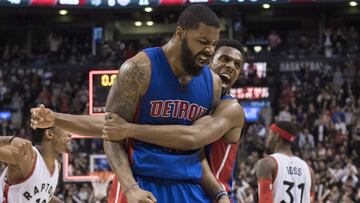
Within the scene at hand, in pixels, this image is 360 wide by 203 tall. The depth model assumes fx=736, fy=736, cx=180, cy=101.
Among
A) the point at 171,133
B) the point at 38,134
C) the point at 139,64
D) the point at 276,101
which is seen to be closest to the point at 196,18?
the point at 139,64

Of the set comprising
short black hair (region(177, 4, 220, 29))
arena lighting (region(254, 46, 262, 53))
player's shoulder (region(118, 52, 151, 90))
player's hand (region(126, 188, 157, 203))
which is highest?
arena lighting (region(254, 46, 262, 53))

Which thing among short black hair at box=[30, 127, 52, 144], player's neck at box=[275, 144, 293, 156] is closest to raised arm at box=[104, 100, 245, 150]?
short black hair at box=[30, 127, 52, 144]

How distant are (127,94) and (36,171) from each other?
260 cm

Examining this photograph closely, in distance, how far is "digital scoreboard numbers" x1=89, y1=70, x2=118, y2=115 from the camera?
11773 mm

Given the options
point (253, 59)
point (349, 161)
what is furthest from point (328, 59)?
point (349, 161)

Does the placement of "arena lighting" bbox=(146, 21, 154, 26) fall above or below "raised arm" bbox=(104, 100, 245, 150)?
above

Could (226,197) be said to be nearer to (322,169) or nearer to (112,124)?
(112,124)

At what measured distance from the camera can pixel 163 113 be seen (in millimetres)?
4152

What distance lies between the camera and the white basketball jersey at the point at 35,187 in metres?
6.29

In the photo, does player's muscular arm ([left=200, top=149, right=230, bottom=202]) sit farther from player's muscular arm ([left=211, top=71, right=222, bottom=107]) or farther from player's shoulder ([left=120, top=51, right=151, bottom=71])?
player's shoulder ([left=120, top=51, right=151, bottom=71])

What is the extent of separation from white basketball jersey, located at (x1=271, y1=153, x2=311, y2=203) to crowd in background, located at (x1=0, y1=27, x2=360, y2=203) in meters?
8.11

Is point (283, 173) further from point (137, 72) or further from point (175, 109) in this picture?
point (137, 72)

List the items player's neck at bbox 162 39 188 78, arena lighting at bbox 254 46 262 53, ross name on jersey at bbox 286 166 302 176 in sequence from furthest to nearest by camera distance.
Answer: arena lighting at bbox 254 46 262 53, ross name on jersey at bbox 286 166 302 176, player's neck at bbox 162 39 188 78

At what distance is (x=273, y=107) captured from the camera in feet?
77.5
